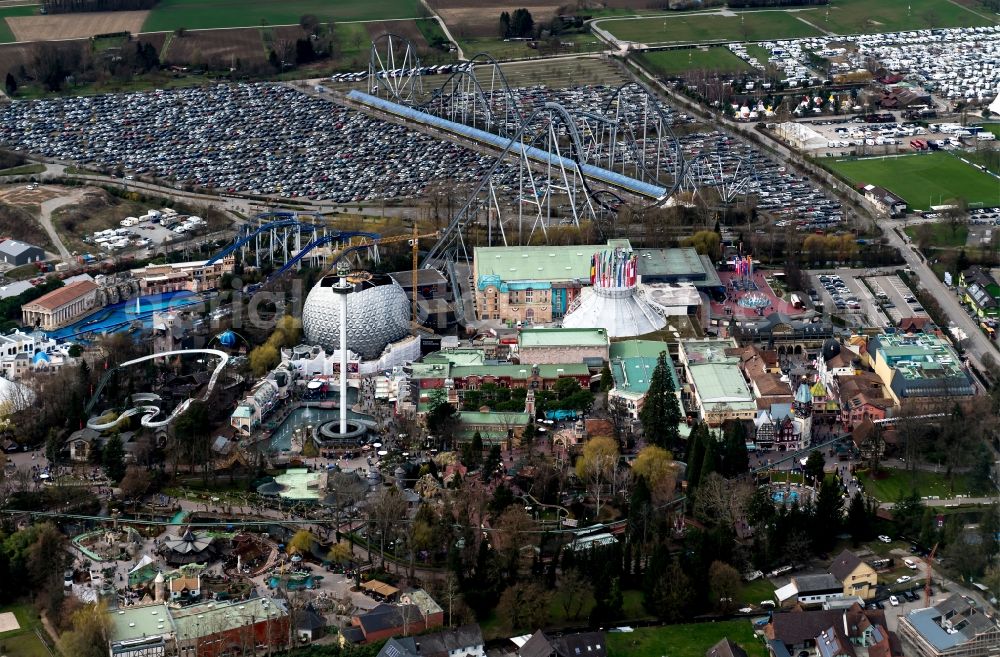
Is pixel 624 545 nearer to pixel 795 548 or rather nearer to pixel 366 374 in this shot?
pixel 795 548

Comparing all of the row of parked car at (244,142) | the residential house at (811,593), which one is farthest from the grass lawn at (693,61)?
the residential house at (811,593)

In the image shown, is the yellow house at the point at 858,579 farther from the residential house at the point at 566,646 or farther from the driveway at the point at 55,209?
the driveway at the point at 55,209

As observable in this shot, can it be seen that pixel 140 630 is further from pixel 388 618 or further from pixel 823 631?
pixel 823 631

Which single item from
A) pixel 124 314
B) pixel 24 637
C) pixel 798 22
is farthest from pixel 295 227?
pixel 798 22

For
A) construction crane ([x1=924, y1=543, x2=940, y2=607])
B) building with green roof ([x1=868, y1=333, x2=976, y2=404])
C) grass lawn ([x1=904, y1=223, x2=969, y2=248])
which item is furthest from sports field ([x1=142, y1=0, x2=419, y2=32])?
construction crane ([x1=924, y1=543, x2=940, y2=607])

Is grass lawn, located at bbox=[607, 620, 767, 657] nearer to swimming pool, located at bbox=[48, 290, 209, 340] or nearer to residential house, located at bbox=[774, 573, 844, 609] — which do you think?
residential house, located at bbox=[774, 573, 844, 609]
